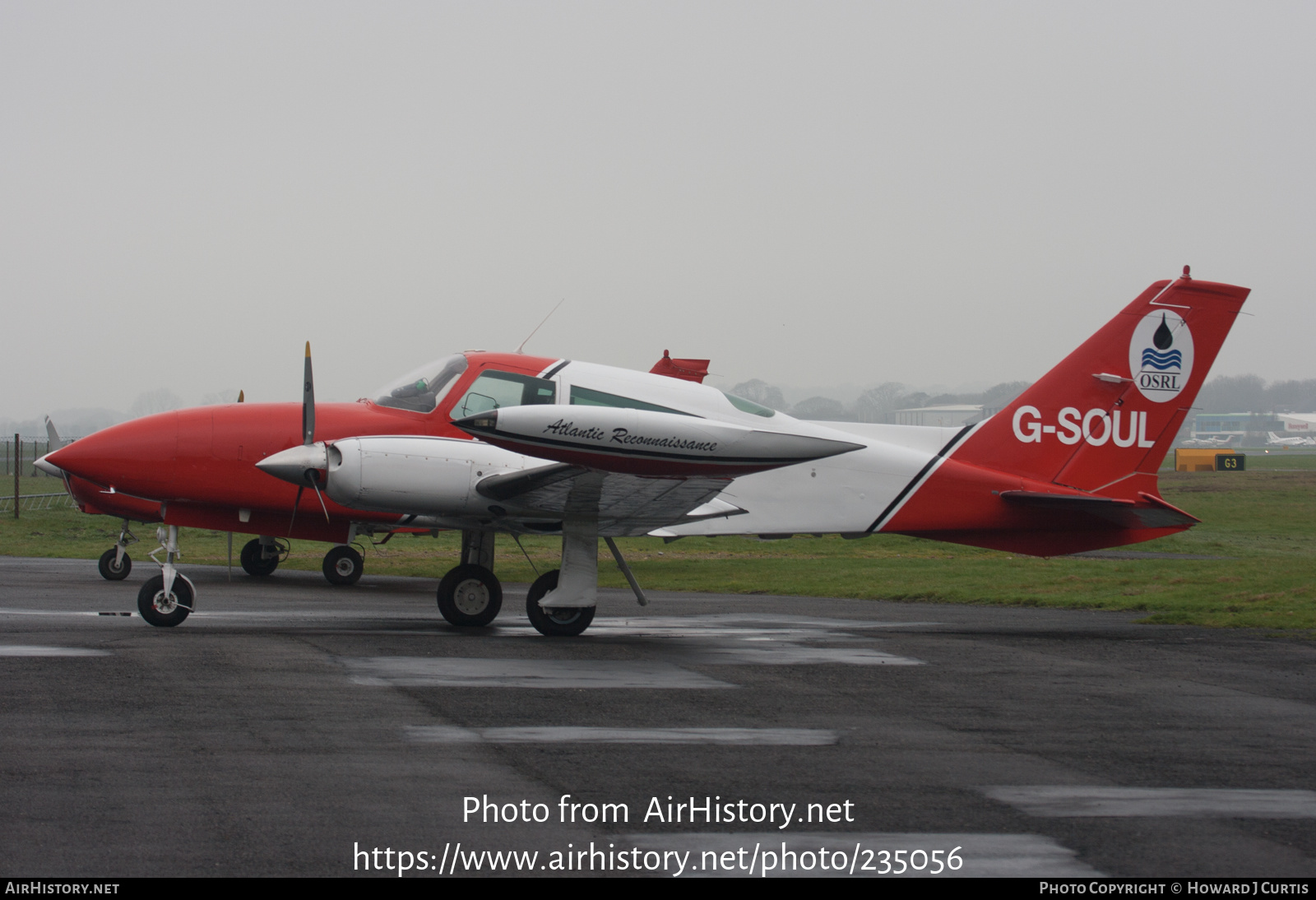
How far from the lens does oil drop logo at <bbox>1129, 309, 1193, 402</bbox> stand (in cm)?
1316

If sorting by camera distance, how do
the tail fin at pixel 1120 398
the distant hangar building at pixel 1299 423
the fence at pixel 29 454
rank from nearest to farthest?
1. the tail fin at pixel 1120 398
2. the fence at pixel 29 454
3. the distant hangar building at pixel 1299 423

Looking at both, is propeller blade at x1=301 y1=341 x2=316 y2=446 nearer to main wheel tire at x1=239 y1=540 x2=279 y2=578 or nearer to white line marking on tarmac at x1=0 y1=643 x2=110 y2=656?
white line marking on tarmac at x1=0 y1=643 x2=110 y2=656

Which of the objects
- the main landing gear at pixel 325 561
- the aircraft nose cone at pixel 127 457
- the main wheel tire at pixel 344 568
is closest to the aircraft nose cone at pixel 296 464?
the aircraft nose cone at pixel 127 457

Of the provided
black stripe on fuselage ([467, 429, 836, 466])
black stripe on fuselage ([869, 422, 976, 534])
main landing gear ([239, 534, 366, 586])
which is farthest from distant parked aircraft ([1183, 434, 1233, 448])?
black stripe on fuselage ([467, 429, 836, 466])

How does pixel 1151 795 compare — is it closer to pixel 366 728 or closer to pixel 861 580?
pixel 366 728

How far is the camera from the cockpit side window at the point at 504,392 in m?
11.4

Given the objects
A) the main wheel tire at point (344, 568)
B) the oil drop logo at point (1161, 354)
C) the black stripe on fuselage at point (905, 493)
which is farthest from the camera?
the main wheel tire at point (344, 568)

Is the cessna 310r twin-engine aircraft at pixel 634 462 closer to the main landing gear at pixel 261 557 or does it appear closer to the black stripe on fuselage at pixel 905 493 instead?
the black stripe on fuselage at pixel 905 493

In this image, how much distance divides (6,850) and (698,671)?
18.5ft

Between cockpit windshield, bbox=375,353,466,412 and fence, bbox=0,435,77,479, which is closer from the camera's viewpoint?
cockpit windshield, bbox=375,353,466,412

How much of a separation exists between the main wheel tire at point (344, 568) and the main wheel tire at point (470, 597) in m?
7.05

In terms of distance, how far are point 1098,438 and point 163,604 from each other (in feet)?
34.5

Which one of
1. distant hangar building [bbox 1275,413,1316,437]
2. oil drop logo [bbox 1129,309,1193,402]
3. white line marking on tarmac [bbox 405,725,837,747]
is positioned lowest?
white line marking on tarmac [bbox 405,725,837,747]

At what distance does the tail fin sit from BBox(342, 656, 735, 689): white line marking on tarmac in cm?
576
